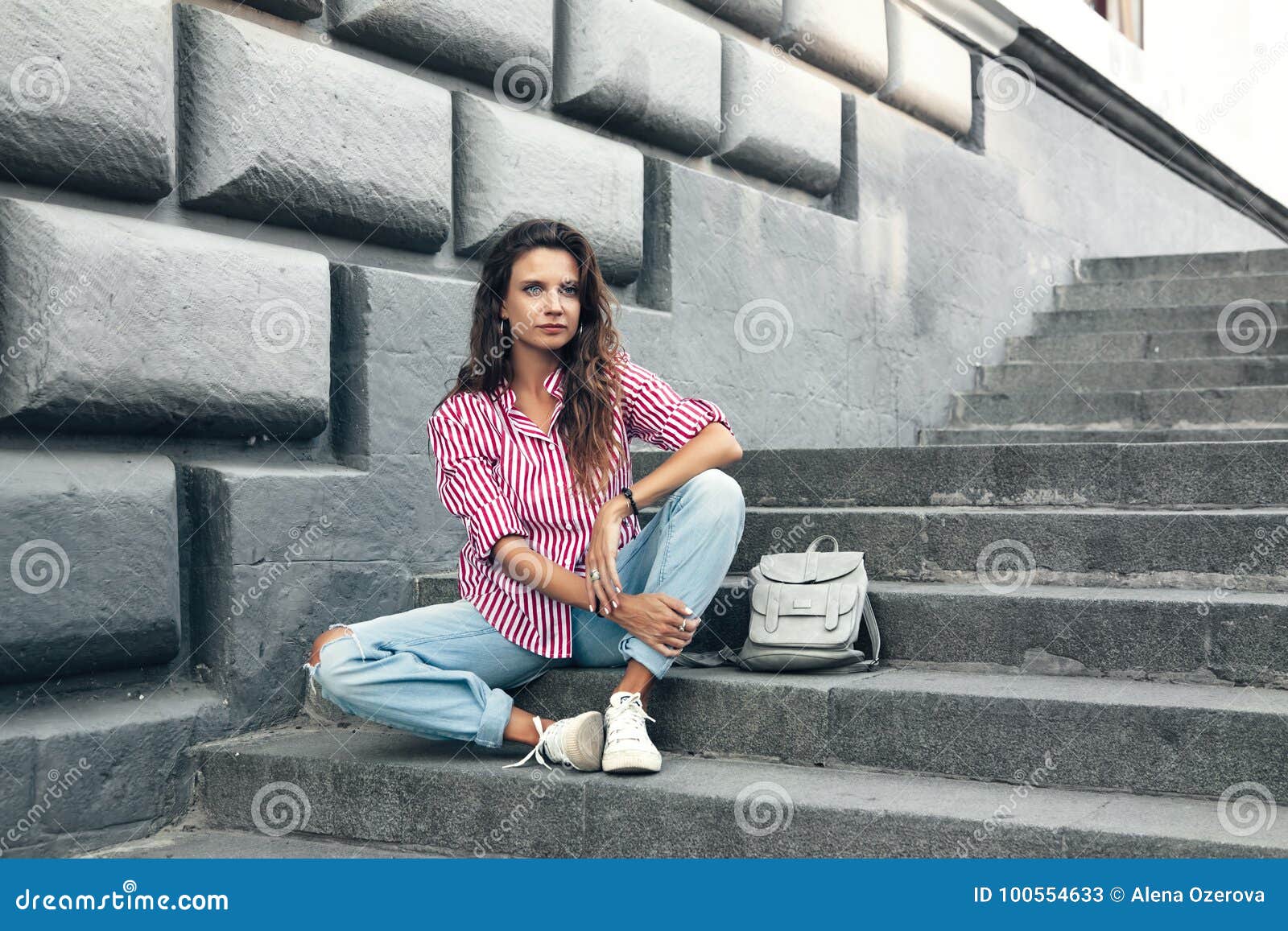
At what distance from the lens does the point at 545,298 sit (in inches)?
132

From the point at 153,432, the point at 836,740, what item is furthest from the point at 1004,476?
the point at 153,432

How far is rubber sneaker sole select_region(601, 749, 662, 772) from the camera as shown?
117 inches

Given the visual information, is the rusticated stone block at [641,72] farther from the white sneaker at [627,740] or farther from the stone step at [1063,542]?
the white sneaker at [627,740]

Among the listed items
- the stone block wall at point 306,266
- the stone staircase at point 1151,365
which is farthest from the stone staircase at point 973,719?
the stone staircase at point 1151,365

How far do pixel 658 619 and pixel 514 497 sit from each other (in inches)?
18.5

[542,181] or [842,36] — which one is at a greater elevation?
[842,36]

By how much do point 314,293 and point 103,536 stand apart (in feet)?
2.95

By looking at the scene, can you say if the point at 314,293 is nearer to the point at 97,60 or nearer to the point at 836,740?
the point at 97,60

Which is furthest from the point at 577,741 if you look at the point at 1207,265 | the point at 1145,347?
the point at 1207,265

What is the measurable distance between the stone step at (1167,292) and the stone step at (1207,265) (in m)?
0.09

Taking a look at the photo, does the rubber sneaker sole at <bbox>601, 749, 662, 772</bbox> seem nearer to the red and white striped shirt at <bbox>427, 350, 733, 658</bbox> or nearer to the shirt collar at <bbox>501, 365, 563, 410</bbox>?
the red and white striped shirt at <bbox>427, 350, 733, 658</bbox>

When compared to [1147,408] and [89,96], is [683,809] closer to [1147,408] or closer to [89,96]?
[89,96]

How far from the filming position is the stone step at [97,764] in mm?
3037

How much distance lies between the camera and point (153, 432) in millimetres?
3434
